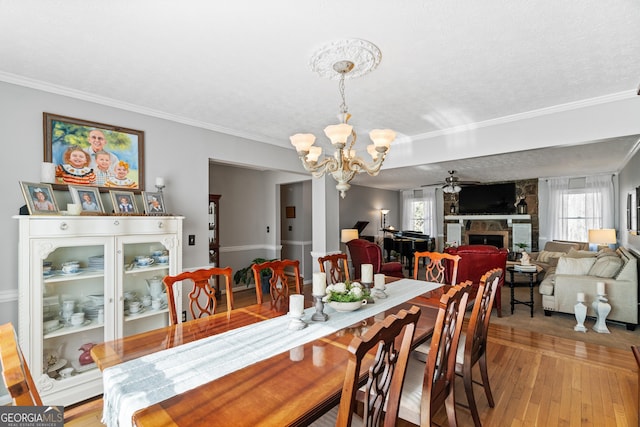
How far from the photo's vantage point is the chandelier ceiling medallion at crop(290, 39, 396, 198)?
1968mm

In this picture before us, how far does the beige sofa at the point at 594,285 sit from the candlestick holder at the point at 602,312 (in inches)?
7.5

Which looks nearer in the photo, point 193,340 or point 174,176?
point 193,340

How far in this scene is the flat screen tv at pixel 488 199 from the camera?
26.6ft

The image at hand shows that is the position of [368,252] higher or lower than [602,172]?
lower

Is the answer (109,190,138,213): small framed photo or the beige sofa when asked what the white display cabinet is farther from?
the beige sofa

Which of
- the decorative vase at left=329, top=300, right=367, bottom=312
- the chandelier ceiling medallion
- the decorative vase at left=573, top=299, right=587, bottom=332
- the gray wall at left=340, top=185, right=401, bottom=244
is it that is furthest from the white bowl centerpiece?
the gray wall at left=340, top=185, right=401, bottom=244

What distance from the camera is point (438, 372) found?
1.58 metres

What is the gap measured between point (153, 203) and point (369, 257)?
3.37 m

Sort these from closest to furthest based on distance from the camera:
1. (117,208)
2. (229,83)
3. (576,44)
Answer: (576,44) → (229,83) → (117,208)

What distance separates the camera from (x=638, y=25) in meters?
1.72

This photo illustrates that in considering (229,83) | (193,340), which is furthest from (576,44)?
(193,340)

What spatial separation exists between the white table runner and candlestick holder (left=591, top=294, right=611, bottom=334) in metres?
3.46

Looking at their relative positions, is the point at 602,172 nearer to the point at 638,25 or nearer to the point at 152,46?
the point at 638,25

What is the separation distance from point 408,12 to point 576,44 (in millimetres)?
1162
